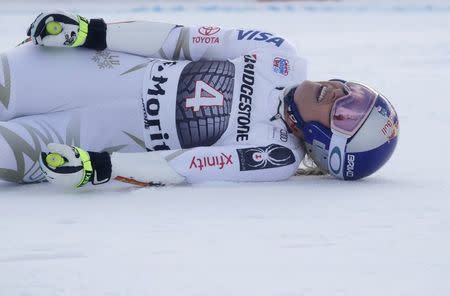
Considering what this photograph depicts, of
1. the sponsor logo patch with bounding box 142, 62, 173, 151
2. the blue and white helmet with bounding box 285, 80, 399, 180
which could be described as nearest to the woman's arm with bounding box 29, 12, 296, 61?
the sponsor logo patch with bounding box 142, 62, 173, 151

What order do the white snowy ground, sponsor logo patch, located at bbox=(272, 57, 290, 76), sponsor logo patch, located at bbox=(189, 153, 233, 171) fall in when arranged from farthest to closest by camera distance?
sponsor logo patch, located at bbox=(272, 57, 290, 76) < sponsor logo patch, located at bbox=(189, 153, 233, 171) < the white snowy ground

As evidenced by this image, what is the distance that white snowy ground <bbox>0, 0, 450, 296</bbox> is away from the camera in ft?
5.50

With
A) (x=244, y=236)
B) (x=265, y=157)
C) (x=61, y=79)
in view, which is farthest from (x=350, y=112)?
(x=61, y=79)

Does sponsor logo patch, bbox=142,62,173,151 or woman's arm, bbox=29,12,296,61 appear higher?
woman's arm, bbox=29,12,296,61

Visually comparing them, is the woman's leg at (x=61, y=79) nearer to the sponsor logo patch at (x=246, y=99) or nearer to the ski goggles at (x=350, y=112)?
the sponsor logo patch at (x=246, y=99)

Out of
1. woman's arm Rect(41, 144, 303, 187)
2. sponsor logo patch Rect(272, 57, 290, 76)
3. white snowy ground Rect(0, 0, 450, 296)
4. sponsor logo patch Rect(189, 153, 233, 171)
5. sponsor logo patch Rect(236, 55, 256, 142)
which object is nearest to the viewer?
white snowy ground Rect(0, 0, 450, 296)

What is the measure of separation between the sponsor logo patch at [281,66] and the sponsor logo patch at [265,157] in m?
0.26

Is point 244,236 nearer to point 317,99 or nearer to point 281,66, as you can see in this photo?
point 317,99

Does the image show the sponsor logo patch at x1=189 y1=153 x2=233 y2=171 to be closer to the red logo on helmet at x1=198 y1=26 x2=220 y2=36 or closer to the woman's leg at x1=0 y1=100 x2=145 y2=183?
the woman's leg at x1=0 y1=100 x2=145 y2=183

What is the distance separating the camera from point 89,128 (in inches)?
105

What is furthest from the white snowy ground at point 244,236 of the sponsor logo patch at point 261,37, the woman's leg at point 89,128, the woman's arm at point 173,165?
the sponsor logo patch at point 261,37

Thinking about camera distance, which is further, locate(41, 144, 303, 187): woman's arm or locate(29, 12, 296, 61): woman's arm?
locate(29, 12, 296, 61): woman's arm

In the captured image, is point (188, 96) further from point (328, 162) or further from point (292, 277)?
point (292, 277)

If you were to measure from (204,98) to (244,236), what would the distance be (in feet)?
2.31
